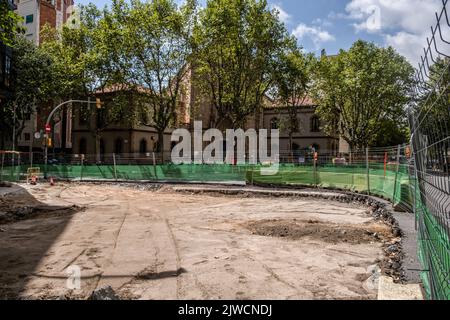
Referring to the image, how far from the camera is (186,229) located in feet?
33.7

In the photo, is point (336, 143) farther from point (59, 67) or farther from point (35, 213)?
point (35, 213)

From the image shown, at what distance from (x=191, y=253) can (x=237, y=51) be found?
25.8 metres

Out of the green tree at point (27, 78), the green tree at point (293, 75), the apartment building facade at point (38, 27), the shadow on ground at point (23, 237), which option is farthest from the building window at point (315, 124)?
the shadow on ground at point (23, 237)

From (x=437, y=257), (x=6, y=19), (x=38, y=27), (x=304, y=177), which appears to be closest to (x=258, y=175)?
(x=304, y=177)

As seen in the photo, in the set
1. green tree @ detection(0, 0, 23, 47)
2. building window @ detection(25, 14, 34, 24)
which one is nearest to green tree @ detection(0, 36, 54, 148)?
building window @ detection(25, 14, 34, 24)

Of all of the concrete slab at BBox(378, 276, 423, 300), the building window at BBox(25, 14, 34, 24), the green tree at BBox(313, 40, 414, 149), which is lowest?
the concrete slab at BBox(378, 276, 423, 300)

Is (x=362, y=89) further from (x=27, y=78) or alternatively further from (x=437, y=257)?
(x=437, y=257)

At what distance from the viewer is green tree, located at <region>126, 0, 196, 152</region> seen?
1240 inches

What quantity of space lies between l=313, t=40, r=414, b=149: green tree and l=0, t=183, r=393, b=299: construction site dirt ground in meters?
23.8

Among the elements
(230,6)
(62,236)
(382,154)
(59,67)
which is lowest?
(62,236)

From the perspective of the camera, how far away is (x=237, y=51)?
3112 centimetres

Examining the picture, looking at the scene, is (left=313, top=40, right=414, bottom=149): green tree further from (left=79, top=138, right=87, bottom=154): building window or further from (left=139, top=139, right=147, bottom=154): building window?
(left=79, top=138, right=87, bottom=154): building window
